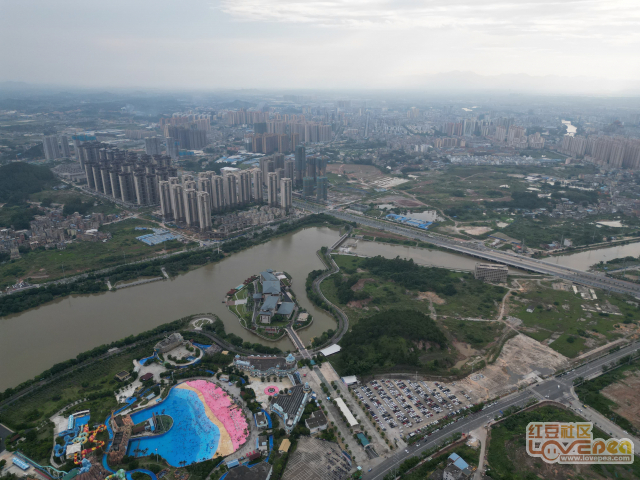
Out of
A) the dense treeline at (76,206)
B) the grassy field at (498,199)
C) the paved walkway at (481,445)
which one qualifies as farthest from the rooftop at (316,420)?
the dense treeline at (76,206)

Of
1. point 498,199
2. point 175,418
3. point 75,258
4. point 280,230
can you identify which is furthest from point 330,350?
point 498,199

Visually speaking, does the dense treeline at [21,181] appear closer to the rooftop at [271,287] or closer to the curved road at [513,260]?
the rooftop at [271,287]

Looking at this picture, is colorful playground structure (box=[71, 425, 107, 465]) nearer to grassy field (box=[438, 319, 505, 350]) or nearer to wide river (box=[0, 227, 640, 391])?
wide river (box=[0, 227, 640, 391])

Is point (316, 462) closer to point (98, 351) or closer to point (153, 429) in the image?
point (153, 429)

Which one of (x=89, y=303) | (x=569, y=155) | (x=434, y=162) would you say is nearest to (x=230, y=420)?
(x=89, y=303)

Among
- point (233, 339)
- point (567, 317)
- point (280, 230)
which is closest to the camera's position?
point (233, 339)

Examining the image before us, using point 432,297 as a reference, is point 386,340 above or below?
above
